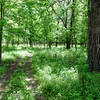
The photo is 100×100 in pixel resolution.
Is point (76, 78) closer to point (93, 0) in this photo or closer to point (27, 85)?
point (27, 85)

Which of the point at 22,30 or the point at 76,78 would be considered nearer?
the point at 76,78

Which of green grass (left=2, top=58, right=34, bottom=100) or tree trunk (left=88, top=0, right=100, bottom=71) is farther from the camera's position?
tree trunk (left=88, top=0, right=100, bottom=71)

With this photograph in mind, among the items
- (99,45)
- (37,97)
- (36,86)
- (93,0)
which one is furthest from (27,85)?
(93,0)

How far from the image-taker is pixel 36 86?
262 inches

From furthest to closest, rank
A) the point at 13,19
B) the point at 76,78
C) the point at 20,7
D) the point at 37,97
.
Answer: the point at 13,19 → the point at 20,7 → the point at 76,78 → the point at 37,97

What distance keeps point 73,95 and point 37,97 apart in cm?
160

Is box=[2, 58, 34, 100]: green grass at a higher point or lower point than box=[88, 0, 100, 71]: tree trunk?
lower

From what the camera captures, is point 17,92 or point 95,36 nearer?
point 17,92

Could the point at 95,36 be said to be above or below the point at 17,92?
above

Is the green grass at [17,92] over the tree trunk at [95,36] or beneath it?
beneath

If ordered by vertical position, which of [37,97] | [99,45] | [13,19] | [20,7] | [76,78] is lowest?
[37,97]

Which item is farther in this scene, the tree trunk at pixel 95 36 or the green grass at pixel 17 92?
the tree trunk at pixel 95 36

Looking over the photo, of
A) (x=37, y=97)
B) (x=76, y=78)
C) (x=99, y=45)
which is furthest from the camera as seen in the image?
(x=99, y=45)

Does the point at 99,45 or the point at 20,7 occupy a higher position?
the point at 20,7
